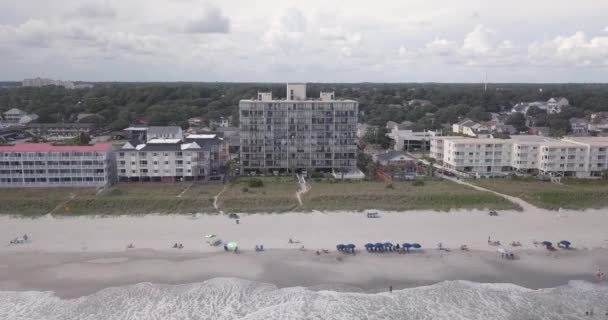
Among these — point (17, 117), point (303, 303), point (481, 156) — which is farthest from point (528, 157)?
point (17, 117)

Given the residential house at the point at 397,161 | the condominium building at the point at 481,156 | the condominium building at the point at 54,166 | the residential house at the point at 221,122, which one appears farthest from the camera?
the residential house at the point at 221,122

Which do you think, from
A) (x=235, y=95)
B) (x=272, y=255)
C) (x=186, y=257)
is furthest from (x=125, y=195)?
(x=235, y=95)

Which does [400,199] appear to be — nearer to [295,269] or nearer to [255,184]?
[255,184]

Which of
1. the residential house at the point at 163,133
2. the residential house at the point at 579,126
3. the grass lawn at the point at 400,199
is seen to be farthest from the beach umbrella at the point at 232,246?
the residential house at the point at 579,126

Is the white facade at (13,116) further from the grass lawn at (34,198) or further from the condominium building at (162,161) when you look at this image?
the condominium building at (162,161)

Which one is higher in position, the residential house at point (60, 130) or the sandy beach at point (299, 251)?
the residential house at point (60, 130)

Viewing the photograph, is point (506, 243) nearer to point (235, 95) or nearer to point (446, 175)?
point (446, 175)
